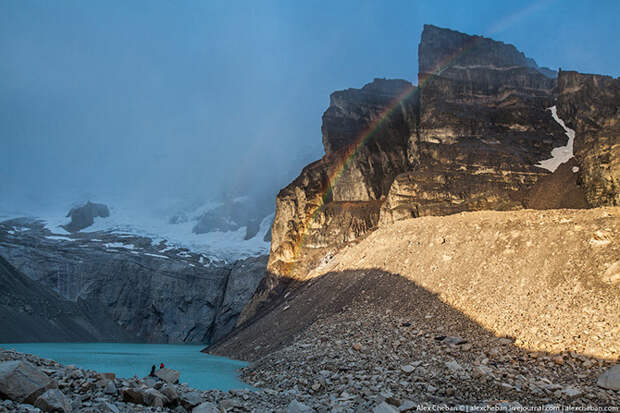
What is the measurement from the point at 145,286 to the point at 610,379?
105982 millimetres

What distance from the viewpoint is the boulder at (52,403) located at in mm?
6651

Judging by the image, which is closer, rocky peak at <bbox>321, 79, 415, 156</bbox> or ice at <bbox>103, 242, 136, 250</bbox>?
rocky peak at <bbox>321, 79, 415, 156</bbox>

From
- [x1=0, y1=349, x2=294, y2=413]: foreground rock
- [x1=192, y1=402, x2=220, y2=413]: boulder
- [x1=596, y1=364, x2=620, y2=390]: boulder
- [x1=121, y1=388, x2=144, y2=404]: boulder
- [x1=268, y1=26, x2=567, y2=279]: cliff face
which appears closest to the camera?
[x1=0, y1=349, x2=294, y2=413]: foreground rock

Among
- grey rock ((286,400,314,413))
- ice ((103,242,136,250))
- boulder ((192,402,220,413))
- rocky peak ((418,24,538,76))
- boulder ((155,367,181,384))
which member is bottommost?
boulder ((155,367,181,384))

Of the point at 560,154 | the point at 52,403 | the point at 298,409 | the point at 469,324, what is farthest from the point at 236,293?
the point at 52,403

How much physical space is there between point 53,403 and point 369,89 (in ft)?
304

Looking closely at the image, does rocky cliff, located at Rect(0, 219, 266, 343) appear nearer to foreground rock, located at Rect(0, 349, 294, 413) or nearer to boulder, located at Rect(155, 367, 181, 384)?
boulder, located at Rect(155, 367, 181, 384)

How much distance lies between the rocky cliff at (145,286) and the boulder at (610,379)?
92250mm

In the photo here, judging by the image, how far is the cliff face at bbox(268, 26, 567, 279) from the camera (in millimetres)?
46156

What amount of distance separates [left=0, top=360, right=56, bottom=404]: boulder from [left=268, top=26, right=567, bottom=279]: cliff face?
133ft

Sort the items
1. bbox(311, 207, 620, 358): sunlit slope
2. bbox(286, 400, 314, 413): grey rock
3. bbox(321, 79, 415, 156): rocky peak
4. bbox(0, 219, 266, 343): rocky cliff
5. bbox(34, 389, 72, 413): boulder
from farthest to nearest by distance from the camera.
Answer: bbox(0, 219, 266, 343): rocky cliff, bbox(321, 79, 415, 156): rocky peak, bbox(311, 207, 620, 358): sunlit slope, bbox(286, 400, 314, 413): grey rock, bbox(34, 389, 72, 413): boulder

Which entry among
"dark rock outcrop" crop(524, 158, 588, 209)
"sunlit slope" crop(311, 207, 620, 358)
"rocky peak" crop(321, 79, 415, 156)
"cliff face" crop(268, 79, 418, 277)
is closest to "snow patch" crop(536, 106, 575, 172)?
"dark rock outcrop" crop(524, 158, 588, 209)

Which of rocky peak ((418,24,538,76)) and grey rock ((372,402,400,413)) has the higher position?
rocky peak ((418,24,538,76))

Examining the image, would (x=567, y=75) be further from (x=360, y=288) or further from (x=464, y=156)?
(x=360, y=288)
